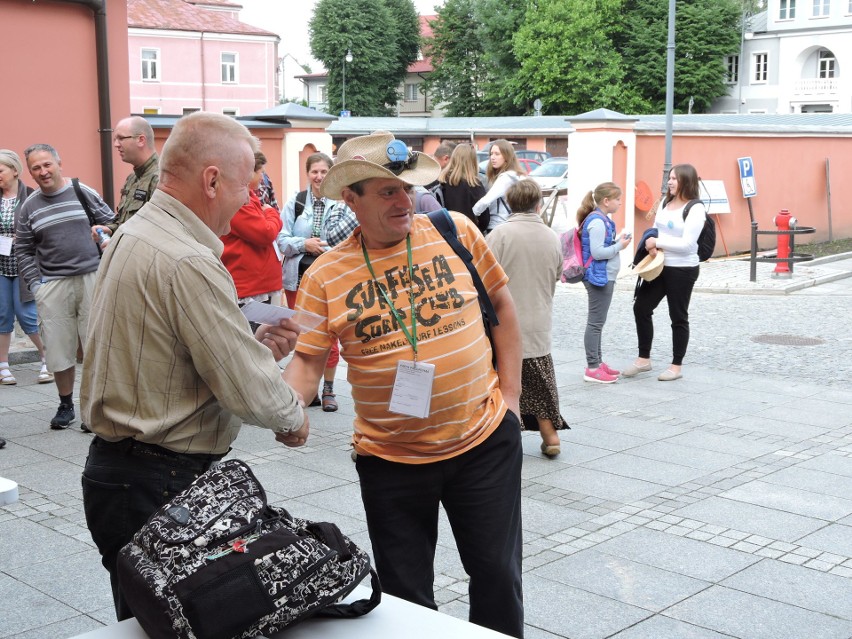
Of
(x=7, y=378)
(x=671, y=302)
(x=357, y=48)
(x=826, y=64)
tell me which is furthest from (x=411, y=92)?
(x=7, y=378)

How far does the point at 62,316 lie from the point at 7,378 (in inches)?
79.1

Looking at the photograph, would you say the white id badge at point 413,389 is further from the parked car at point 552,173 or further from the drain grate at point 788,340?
the parked car at point 552,173

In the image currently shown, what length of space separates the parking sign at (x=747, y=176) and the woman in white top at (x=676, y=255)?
35.8 feet

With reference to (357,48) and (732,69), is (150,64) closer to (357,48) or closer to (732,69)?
(357,48)

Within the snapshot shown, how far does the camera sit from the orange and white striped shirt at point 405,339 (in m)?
3.19

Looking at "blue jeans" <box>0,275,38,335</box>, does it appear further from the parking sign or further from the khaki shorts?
the parking sign

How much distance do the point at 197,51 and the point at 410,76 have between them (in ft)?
90.8

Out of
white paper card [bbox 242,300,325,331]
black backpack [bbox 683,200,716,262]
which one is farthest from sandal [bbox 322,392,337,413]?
white paper card [bbox 242,300,325,331]

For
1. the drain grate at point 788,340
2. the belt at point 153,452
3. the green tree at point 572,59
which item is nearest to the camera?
the belt at point 153,452

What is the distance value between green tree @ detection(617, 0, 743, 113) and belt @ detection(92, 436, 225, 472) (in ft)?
223

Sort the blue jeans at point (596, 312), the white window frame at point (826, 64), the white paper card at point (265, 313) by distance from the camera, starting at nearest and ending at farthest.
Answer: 1. the white paper card at point (265, 313)
2. the blue jeans at point (596, 312)
3. the white window frame at point (826, 64)

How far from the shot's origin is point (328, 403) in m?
8.24

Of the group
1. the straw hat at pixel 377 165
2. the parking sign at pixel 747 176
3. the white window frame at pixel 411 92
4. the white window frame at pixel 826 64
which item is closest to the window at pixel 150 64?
the white window frame at pixel 411 92

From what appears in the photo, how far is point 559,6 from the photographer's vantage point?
67125 mm
